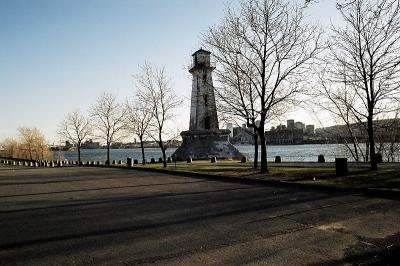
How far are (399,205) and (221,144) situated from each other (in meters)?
55.3

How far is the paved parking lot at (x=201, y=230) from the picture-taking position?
5.68 m

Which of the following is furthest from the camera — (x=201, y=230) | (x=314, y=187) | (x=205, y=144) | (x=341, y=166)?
(x=205, y=144)

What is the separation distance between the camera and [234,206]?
989 centimetres

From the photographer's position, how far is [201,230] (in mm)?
7281

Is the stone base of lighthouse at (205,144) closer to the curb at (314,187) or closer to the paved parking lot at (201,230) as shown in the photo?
the curb at (314,187)

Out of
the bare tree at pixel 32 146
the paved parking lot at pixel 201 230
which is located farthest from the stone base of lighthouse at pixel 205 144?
the paved parking lot at pixel 201 230

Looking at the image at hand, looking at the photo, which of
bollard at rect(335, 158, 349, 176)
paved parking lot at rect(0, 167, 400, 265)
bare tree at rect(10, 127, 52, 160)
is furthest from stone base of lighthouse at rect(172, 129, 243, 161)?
paved parking lot at rect(0, 167, 400, 265)

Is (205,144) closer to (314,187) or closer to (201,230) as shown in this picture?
(314,187)

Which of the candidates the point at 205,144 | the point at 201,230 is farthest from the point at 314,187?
the point at 205,144

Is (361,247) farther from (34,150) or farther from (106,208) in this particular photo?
(34,150)

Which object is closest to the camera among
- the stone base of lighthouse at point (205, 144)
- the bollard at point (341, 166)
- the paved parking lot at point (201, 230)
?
the paved parking lot at point (201, 230)

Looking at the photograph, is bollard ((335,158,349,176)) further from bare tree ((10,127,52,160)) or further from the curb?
bare tree ((10,127,52,160))

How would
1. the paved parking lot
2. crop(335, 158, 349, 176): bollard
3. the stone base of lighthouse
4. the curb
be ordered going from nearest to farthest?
the paved parking lot, the curb, crop(335, 158, 349, 176): bollard, the stone base of lighthouse

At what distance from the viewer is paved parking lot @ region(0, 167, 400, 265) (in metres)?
5.68
